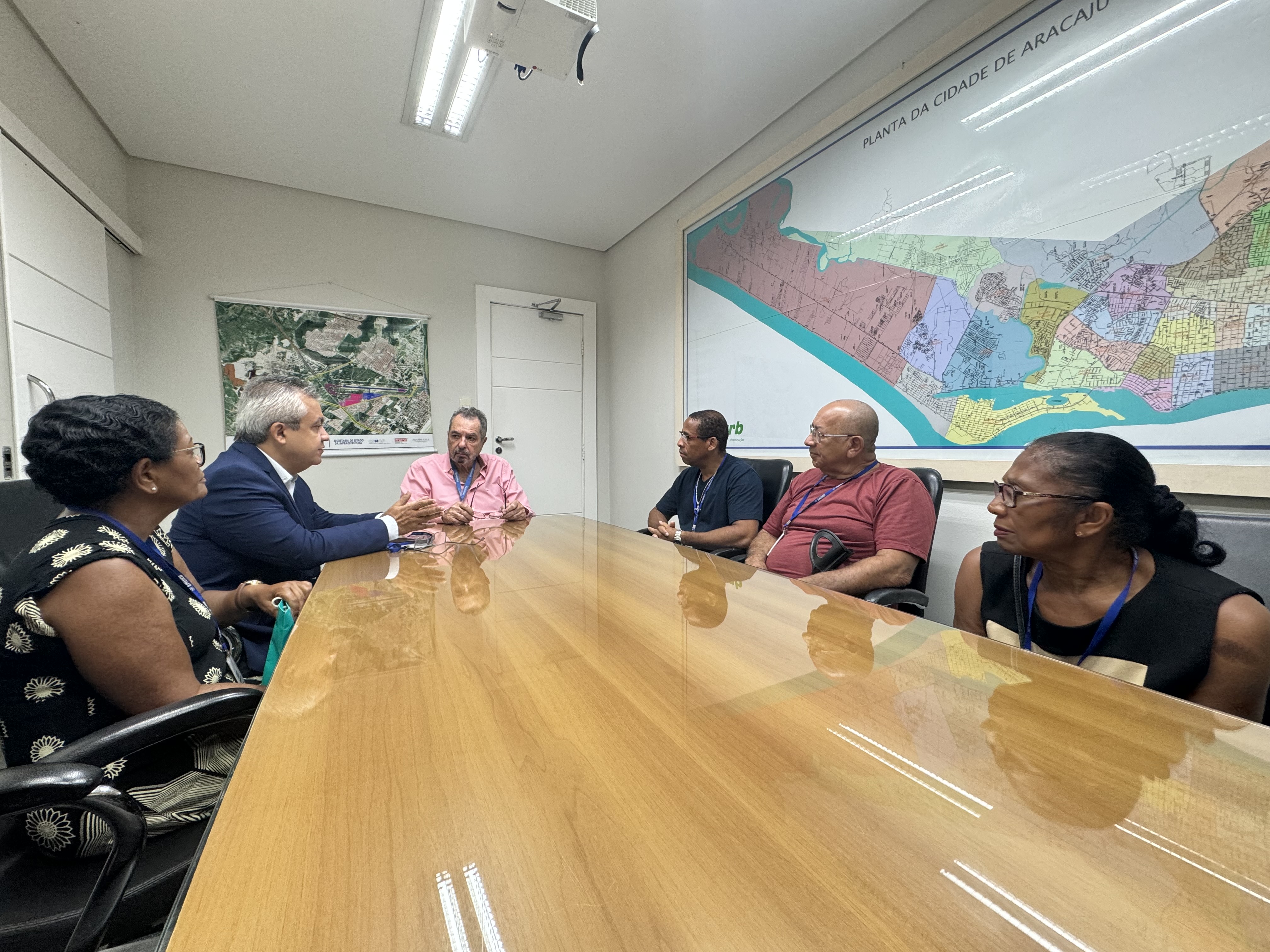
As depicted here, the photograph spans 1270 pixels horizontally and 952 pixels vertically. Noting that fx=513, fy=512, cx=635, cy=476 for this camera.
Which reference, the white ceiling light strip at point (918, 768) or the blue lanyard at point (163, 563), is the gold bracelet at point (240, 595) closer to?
the blue lanyard at point (163, 563)

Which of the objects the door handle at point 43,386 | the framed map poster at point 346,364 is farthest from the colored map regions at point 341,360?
the door handle at point 43,386

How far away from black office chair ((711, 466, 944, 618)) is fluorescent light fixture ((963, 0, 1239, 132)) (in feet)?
4.59

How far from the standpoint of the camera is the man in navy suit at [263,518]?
1.52 meters

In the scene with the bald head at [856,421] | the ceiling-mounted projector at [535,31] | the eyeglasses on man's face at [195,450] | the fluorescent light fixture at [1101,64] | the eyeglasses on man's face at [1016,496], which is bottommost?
the eyeglasses on man's face at [1016,496]

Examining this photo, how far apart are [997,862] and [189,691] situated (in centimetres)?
119

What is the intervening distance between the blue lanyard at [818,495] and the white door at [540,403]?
2.78 meters

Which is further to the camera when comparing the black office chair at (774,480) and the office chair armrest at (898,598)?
the black office chair at (774,480)

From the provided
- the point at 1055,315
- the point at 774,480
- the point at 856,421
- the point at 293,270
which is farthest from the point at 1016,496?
the point at 293,270

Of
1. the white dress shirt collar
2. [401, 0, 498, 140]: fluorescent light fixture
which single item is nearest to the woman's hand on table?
the white dress shirt collar

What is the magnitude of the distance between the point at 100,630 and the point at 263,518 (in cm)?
75

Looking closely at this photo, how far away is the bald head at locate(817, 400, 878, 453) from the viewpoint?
2.00 m

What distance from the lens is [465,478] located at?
9.28 feet

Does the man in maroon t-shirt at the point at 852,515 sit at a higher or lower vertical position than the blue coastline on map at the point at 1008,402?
lower

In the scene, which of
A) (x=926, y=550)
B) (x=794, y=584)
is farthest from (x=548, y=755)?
(x=926, y=550)
